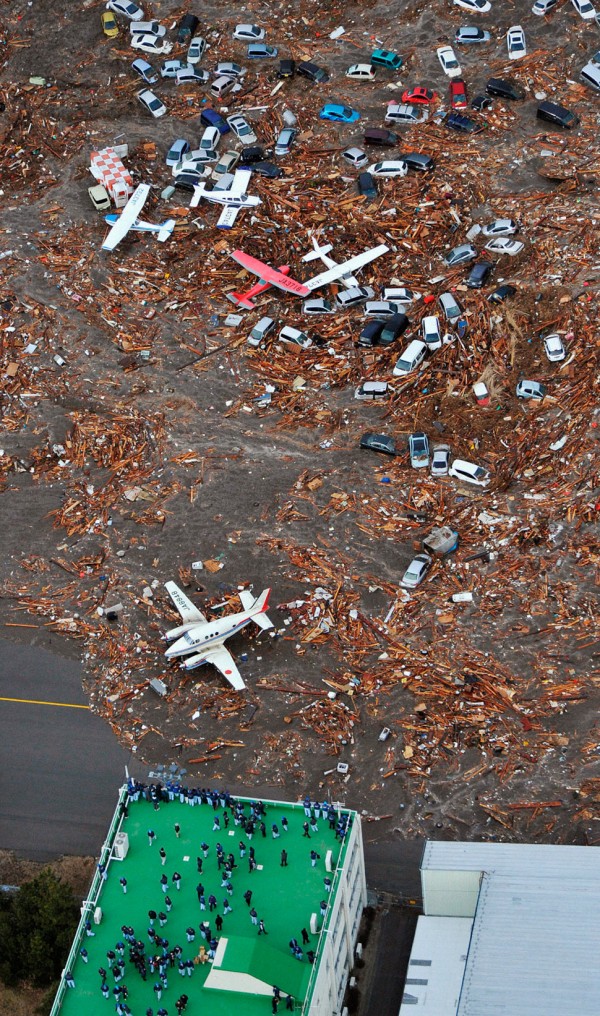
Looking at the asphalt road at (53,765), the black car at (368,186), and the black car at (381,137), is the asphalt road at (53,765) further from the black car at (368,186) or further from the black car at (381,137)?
the black car at (381,137)

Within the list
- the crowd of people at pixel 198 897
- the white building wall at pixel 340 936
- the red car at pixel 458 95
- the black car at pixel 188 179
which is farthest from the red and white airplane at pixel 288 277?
the white building wall at pixel 340 936

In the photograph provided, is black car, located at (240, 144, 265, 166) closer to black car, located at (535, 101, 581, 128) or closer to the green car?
the green car

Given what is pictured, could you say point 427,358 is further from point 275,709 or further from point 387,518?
point 275,709

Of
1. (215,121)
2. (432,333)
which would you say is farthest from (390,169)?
(432,333)

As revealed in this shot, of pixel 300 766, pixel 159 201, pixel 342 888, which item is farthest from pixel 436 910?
pixel 159 201

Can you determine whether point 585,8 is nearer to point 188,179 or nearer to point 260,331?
point 188,179

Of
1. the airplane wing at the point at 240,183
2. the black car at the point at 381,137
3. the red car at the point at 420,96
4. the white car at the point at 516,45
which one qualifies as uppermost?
the white car at the point at 516,45

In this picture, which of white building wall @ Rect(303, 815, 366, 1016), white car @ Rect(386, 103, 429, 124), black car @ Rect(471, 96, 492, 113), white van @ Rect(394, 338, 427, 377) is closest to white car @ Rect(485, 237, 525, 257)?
white van @ Rect(394, 338, 427, 377)
